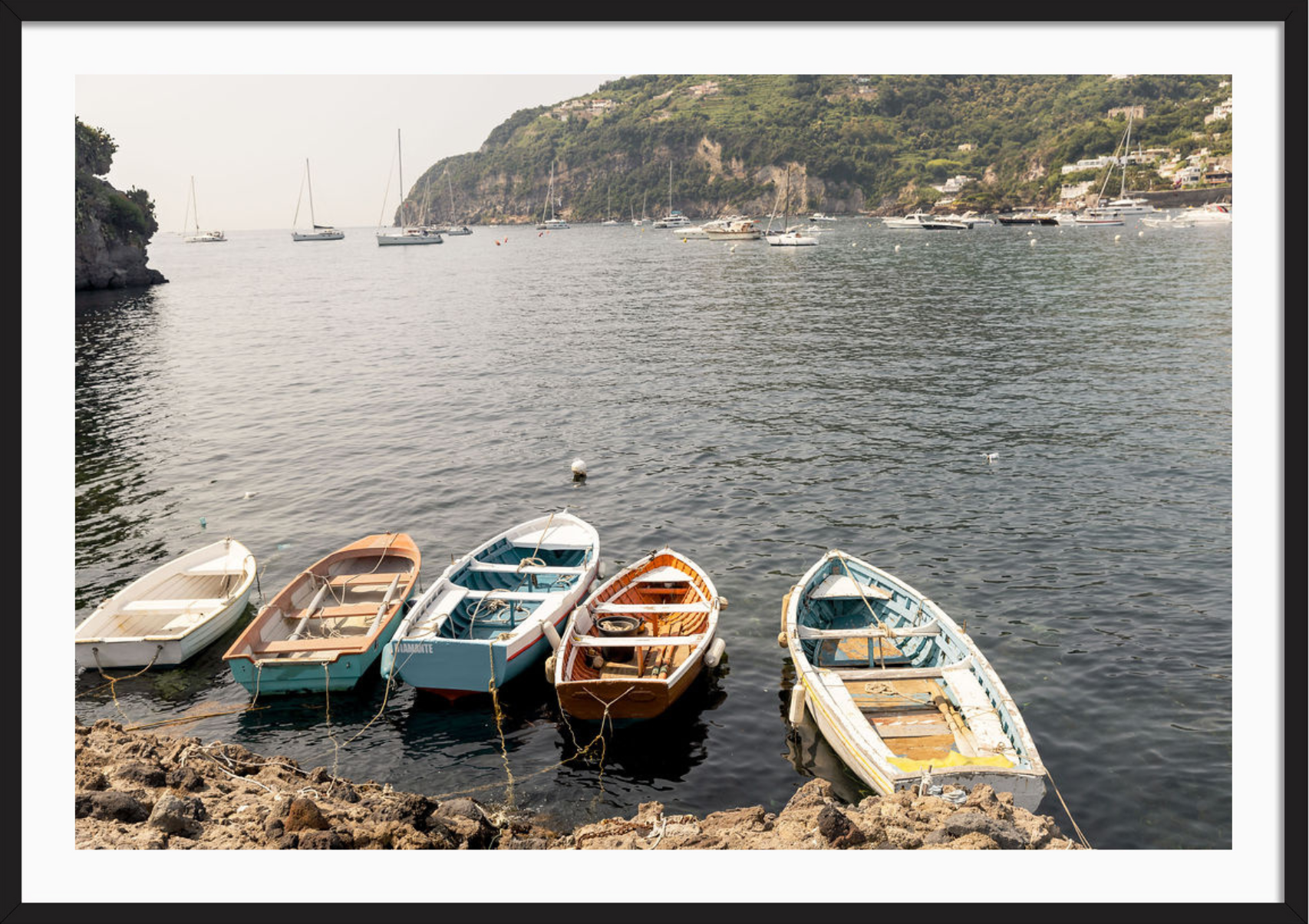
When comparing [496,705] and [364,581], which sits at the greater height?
[364,581]

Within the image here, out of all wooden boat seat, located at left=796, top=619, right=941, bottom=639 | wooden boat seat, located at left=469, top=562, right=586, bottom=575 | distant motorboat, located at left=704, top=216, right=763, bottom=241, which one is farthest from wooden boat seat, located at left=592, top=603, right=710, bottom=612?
distant motorboat, located at left=704, top=216, right=763, bottom=241

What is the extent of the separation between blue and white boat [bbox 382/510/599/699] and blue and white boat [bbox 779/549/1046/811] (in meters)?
5.28

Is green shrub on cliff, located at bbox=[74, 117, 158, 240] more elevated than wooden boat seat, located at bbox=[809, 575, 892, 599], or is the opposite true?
green shrub on cliff, located at bbox=[74, 117, 158, 240]

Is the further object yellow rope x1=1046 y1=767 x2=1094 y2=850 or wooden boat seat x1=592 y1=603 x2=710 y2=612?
wooden boat seat x1=592 y1=603 x2=710 y2=612

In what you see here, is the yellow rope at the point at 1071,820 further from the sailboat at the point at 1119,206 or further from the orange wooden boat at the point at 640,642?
the sailboat at the point at 1119,206

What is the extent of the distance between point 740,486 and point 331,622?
561 inches

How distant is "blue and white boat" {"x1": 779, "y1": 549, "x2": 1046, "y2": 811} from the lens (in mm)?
13148

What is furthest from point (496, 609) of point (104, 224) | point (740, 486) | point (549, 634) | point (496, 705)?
point (104, 224)

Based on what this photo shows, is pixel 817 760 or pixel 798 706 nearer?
pixel 817 760

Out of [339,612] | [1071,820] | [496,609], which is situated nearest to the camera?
[1071,820]

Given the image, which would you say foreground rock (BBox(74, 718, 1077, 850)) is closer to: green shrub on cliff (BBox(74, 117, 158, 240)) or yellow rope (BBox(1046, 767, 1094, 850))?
yellow rope (BBox(1046, 767, 1094, 850))

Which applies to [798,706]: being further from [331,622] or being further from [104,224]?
[104,224]

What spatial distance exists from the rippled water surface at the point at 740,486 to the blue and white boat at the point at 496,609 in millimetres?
879

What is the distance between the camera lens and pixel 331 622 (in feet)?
65.5
